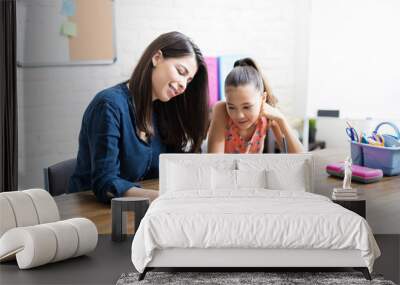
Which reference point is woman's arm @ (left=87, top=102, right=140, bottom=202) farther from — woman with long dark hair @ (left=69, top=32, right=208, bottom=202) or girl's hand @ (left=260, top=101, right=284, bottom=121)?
girl's hand @ (left=260, top=101, right=284, bottom=121)

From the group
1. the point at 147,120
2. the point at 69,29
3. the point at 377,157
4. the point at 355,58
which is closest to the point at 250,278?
the point at 147,120

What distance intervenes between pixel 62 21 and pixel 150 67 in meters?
0.88

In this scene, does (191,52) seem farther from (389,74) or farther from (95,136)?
(389,74)

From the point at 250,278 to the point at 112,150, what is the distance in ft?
6.13

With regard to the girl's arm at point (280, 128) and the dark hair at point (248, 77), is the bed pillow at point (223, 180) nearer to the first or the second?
the girl's arm at point (280, 128)

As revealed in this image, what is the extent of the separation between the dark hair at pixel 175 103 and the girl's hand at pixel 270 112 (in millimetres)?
494

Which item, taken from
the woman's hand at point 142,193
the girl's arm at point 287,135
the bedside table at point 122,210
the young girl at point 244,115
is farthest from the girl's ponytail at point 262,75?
the bedside table at point 122,210

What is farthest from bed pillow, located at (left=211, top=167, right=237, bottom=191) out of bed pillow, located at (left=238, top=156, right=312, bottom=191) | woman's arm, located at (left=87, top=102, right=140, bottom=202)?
woman's arm, located at (left=87, top=102, right=140, bottom=202)

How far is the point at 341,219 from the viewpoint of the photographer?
13.9ft

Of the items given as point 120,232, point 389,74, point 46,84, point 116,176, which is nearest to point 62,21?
point 46,84

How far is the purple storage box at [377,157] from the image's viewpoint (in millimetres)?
5836

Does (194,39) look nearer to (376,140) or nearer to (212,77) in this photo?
(212,77)

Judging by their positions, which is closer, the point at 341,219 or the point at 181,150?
the point at 341,219

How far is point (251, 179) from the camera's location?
527cm
